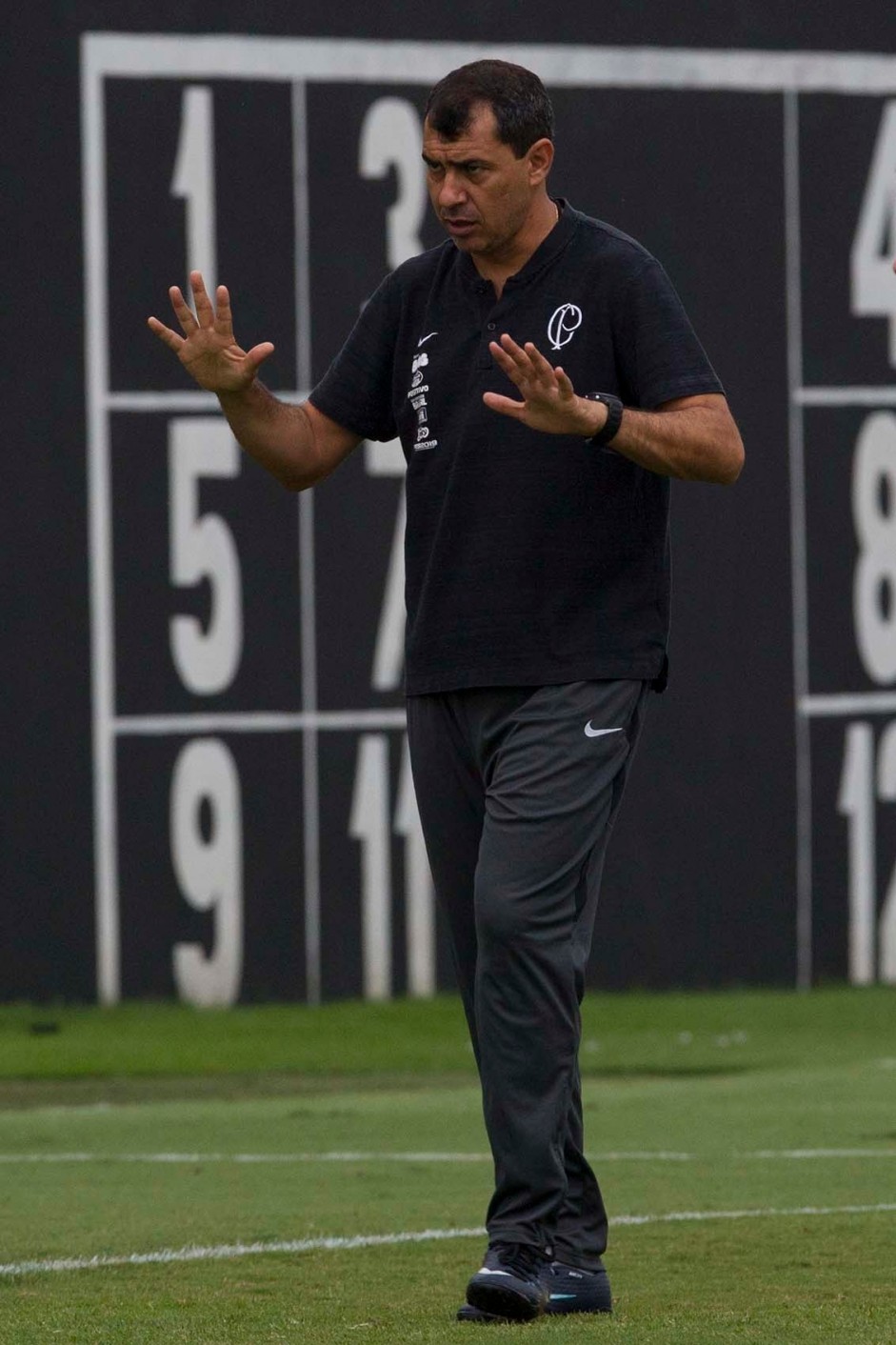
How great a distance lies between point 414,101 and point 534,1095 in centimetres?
872

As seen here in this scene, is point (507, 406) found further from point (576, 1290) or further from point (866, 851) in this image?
point (866, 851)

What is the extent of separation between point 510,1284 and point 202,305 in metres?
1.85

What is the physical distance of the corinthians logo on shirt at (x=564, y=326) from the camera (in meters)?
4.71

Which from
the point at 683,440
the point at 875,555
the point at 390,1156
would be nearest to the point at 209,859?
the point at 875,555

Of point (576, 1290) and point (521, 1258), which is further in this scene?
point (576, 1290)

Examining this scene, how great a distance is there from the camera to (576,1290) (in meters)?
4.63

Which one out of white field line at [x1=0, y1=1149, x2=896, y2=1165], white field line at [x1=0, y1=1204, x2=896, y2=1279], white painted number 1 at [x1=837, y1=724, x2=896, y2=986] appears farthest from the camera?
white painted number 1 at [x1=837, y1=724, x2=896, y2=986]

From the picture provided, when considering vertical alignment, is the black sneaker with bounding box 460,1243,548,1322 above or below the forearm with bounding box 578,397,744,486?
below

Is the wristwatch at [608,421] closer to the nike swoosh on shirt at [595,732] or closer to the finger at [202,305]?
the nike swoosh on shirt at [595,732]

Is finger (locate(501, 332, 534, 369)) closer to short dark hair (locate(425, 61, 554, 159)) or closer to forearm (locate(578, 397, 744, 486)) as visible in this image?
forearm (locate(578, 397, 744, 486))

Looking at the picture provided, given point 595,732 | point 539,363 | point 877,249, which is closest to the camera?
point 539,363

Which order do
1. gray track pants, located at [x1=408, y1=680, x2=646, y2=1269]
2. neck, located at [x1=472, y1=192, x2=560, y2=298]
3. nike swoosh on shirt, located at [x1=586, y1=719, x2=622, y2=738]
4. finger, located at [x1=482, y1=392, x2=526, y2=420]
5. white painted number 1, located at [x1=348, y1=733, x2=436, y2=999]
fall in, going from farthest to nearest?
white painted number 1, located at [x1=348, y1=733, x2=436, y2=999], neck, located at [x1=472, y1=192, x2=560, y2=298], nike swoosh on shirt, located at [x1=586, y1=719, x2=622, y2=738], gray track pants, located at [x1=408, y1=680, x2=646, y2=1269], finger, located at [x1=482, y1=392, x2=526, y2=420]

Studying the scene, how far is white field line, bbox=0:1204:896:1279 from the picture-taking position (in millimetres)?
5309

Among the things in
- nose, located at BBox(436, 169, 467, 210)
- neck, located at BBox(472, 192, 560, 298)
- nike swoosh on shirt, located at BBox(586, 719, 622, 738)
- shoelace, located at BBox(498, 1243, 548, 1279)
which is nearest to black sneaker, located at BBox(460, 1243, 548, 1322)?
shoelace, located at BBox(498, 1243, 548, 1279)
